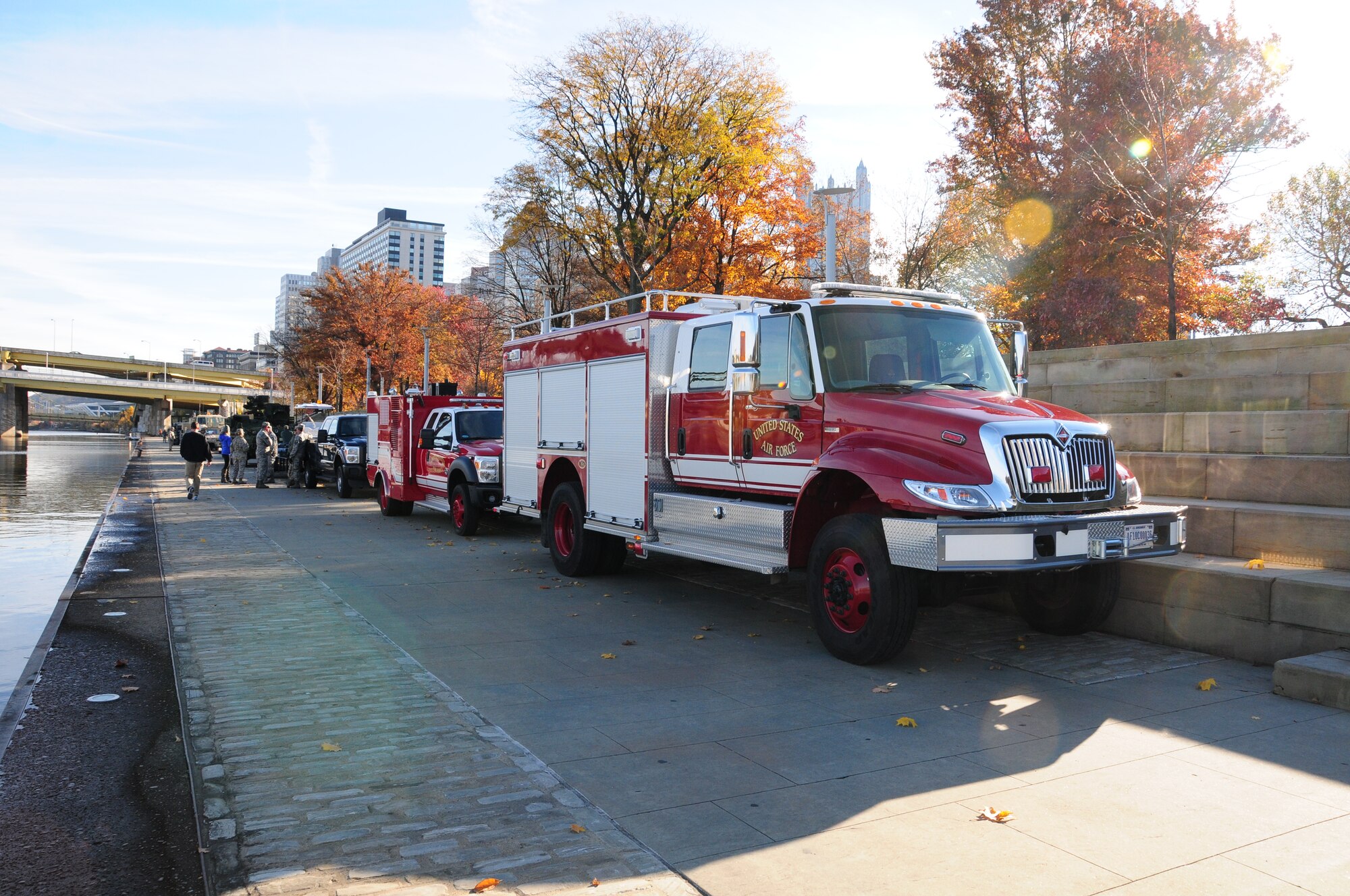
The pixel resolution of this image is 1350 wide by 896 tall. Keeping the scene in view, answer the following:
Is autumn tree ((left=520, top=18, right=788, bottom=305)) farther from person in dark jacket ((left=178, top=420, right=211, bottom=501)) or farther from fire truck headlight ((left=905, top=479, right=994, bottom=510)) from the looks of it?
fire truck headlight ((left=905, top=479, right=994, bottom=510))

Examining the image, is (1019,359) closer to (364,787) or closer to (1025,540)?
(1025,540)

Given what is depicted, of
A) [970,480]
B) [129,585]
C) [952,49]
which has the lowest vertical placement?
[129,585]

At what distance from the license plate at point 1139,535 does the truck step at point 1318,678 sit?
3.50ft

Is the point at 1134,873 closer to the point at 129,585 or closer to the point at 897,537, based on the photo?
the point at 897,537

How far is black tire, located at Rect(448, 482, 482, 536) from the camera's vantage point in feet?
51.6

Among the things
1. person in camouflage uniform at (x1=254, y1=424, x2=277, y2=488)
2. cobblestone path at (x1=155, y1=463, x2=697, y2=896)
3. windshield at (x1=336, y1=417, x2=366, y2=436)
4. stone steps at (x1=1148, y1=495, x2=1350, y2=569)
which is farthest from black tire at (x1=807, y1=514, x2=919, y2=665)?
person in camouflage uniform at (x1=254, y1=424, x2=277, y2=488)

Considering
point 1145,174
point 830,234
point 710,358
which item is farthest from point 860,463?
point 1145,174

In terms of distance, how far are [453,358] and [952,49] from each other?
38737 millimetres

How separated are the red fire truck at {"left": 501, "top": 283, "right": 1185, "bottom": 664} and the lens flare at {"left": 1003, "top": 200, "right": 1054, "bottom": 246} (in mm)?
15929

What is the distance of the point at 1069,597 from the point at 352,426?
20.8 m

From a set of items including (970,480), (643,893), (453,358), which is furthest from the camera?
(453,358)

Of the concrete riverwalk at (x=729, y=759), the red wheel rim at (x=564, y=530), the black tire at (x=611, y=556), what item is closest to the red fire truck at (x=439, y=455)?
the red wheel rim at (x=564, y=530)

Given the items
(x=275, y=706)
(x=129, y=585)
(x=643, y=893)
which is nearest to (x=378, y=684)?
(x=275, y=706)

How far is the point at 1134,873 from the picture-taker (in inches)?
151
